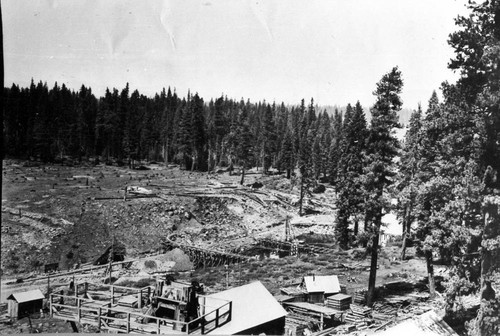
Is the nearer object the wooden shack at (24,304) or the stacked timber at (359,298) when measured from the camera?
the wooden shack at (24,304)

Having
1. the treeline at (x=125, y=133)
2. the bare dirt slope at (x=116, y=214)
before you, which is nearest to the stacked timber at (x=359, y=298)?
the bare dirt slope at (x=116, y=214)

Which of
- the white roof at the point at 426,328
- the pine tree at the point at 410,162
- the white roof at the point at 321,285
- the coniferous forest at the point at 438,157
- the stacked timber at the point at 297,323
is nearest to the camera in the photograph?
the coniferous forest at the point at 438,157

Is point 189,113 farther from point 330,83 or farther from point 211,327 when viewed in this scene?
point 211,327

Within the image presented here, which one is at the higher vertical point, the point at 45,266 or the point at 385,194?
the point at 385,194

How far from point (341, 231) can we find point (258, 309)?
25331mm

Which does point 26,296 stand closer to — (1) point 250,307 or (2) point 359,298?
(1) point 250,307

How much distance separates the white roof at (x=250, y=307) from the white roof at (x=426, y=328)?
14.7 ft

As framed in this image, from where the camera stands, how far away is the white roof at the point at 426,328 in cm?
1398

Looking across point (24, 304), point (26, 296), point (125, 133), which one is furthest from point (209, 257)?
point (125, 133)

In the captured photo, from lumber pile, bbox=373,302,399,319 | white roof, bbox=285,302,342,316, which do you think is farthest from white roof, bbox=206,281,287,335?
lumber pile, bbox=373,302,399,319

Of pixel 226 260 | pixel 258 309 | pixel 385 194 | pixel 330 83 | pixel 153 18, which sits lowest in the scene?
pixel 226 260

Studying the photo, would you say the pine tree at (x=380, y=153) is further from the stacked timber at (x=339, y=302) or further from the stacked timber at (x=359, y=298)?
the stacked timber at (x=339, y=302)

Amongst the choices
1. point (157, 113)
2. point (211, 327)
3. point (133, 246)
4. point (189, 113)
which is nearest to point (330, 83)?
point (211, 327)

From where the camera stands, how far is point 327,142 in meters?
95.6
